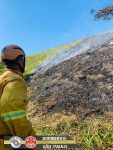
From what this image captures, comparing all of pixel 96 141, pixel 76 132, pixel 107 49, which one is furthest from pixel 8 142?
pixel 107 49

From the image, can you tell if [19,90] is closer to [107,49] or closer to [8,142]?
[8,142]

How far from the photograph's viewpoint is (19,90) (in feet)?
21.1

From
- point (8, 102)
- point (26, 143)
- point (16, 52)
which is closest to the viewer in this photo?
point (26, 143)

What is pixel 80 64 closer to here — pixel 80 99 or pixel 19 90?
pixel 80 99

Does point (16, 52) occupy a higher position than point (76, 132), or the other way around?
point (16, 52)

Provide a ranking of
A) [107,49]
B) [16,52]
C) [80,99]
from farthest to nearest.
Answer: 1. [107,49]
2. [80,99]
3. [16,52]

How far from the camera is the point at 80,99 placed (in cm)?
1622

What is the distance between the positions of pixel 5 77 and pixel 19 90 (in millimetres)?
324

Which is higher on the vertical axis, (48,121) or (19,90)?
(19,90)

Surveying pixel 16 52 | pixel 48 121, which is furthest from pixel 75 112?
pixel 16 52

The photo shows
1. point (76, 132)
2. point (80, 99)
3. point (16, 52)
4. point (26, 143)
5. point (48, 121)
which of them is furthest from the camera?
point (80, 99)

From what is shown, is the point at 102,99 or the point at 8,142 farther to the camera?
the point at 102,99

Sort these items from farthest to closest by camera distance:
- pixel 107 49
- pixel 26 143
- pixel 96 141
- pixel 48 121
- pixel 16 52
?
pixel 107 49
pixel 48 121
pixel 96 141
pixel 16 52
pixel 26 143

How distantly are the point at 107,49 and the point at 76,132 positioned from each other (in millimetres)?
8176
